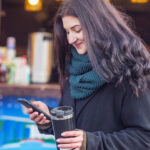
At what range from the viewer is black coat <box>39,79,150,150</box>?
1089 mm

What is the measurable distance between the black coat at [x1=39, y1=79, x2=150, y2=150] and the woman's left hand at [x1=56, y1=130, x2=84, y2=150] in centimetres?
4

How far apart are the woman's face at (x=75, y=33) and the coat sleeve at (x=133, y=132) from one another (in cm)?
28

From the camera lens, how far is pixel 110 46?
3.76 feet

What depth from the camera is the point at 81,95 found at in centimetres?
122

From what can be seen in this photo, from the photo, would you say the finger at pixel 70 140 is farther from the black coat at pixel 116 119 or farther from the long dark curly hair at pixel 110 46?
the long dark curly hair at pixel 110 46

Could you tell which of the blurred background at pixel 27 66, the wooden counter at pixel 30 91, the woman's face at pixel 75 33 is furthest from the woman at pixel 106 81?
the wooden counter at pixel 30 91

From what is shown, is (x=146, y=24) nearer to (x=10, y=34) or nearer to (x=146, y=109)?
(x=10, y=34)

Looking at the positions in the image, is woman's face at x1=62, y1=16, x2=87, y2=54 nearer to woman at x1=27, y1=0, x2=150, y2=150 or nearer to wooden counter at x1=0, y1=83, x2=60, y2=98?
woman at x1=27, y1=0, x2=150, y2=150

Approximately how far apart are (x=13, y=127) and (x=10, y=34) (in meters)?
2.02

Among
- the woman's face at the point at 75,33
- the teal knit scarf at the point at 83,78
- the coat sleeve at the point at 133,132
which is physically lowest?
the coat sleeve at the point at 133,132

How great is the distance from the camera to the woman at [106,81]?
109 centimetres

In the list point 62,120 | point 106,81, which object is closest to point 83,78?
point 106,81

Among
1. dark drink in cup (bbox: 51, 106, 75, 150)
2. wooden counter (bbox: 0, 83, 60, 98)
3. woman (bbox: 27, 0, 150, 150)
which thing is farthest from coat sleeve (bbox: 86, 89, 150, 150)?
wooden counter (bbox: 0, 83, 60, 98)

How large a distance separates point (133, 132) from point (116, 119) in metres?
0.08
